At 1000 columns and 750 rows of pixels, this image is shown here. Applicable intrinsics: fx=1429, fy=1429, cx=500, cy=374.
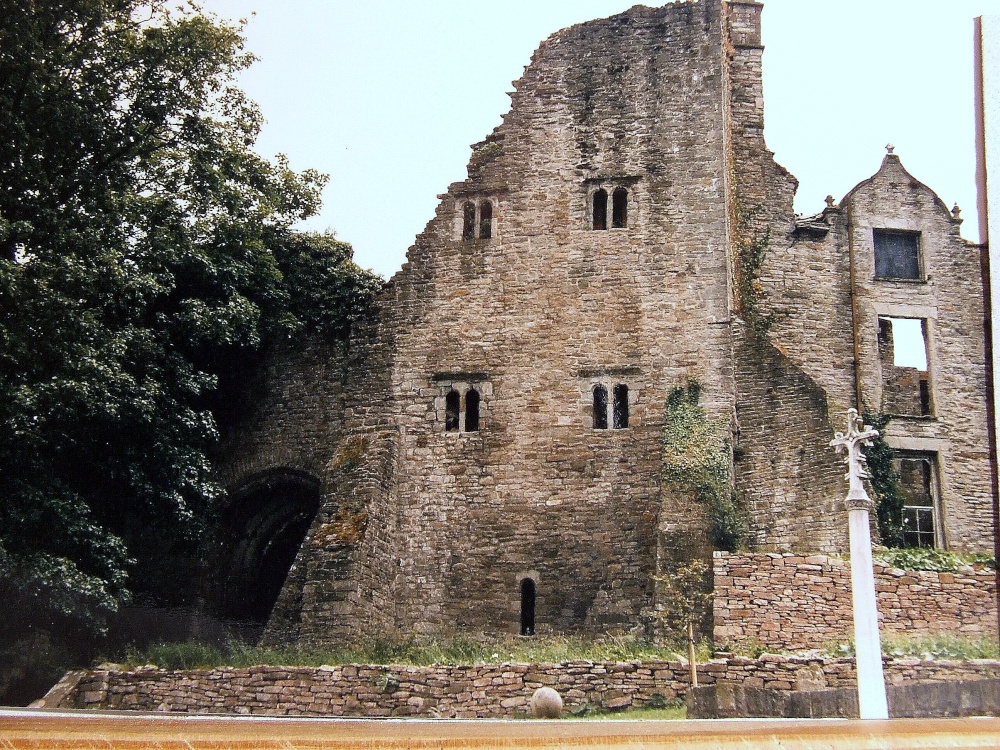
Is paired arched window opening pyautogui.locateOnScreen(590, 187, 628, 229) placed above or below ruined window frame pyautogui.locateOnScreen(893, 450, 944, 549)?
above

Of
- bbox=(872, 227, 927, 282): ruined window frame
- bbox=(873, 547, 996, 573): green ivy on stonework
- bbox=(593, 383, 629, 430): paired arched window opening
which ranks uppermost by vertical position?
bbox=(872, 227, 927, 282): ruined window frame

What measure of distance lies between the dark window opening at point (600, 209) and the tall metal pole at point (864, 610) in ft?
25.6

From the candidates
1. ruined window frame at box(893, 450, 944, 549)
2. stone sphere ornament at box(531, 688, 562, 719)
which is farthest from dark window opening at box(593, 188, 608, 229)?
stone sphere ornament at box(531, 688, 562, 719)

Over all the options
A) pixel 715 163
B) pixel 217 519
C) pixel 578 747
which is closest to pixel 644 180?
pixel 715 163

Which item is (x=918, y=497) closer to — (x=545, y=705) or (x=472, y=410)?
(x=472, y=410)

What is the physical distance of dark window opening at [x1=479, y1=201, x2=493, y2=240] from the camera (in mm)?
19844

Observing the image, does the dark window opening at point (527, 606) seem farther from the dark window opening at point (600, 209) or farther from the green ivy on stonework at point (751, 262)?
the green ivy on stonework at point (751, 262)

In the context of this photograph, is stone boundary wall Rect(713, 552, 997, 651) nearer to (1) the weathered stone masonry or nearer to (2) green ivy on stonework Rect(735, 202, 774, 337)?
(1) the weathered stone masonry

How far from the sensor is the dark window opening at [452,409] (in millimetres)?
18922

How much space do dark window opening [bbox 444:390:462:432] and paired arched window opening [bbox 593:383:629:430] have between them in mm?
1833

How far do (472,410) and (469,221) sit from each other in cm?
277

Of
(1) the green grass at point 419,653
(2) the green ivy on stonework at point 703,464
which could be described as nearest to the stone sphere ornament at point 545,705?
(1) the green grass at point 419,653

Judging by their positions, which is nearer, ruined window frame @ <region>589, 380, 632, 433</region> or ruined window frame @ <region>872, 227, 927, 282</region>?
ruined window frame @ <region>589, 380, 632, 433</region>

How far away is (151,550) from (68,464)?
1763 millimetres
